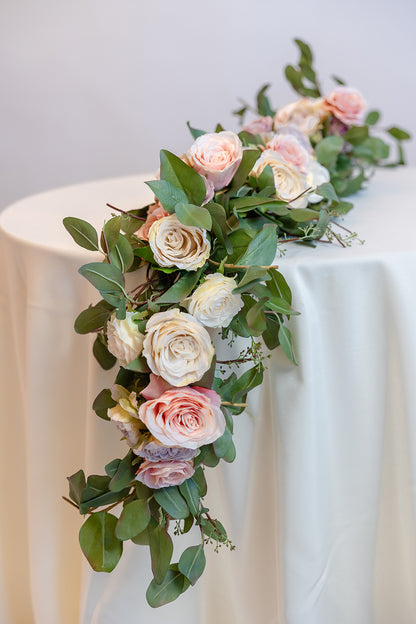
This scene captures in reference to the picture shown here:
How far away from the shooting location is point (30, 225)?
1.17 metres

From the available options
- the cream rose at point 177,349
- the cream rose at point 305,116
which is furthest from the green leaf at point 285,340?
the cream rose at point 305,116

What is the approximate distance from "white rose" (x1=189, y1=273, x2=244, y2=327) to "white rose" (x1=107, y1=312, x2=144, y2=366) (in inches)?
2.8

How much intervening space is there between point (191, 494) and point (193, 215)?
1.12 ft

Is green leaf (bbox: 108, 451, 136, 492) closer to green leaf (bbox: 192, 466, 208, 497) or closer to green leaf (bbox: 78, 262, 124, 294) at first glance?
green leaf (bbox: 192, 466, 208, 497)

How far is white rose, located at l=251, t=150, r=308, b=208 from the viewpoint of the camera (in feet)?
3.24

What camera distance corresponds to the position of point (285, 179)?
3.27 feet

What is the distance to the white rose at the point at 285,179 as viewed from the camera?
987 millimetres

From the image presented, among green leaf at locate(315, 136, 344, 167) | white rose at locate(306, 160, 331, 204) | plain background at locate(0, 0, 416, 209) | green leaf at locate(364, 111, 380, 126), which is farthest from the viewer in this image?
plain background at locate(0, 0, 416, 209)

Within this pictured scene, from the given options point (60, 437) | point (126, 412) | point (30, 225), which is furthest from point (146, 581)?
point (30, 225)

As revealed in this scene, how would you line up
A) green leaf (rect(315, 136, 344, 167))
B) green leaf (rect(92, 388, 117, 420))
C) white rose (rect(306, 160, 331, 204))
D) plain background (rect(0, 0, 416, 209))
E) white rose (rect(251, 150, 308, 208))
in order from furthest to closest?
plain background (rect(0, 0, 416, 209)), green leaf (rect(315, 136, 344, 167)), white rose (rect(306, 160, 331, 204)), white rose (rect(251, 150, 308, 208)), green leaf (rect(92, 388, 117, 420))

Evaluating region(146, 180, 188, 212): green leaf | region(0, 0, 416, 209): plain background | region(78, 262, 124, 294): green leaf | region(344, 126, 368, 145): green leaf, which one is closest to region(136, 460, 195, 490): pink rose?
region(78, 262, 124, 294): green leaf

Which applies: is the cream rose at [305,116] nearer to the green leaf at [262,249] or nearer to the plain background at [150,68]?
the green leaf at [262,249]

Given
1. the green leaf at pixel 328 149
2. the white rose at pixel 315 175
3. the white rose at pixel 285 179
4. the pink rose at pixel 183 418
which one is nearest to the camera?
the pink rose at pixel 183 418

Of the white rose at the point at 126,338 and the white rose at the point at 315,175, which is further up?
the white rose at the point at 315,175
